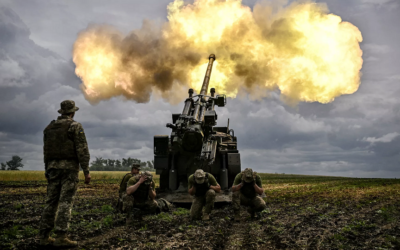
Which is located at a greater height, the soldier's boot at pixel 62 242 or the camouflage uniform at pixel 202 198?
the camouflage uniform at pixel 202 198

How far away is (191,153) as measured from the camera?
12.8m

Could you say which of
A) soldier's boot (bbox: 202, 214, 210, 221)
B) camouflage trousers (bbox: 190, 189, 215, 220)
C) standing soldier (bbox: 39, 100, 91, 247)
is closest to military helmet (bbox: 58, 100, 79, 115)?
standing soldier (bbox: 39, 100, 91, 247)

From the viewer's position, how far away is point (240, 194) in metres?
8.66

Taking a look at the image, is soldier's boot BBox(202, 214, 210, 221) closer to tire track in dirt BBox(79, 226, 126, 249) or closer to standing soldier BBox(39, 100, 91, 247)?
tire track in dirt BBox(79, 226, 126, 249)

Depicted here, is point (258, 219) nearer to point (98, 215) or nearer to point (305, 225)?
point (305, 225)

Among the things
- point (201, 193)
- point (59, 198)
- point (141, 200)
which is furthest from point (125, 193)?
point (59, 198)

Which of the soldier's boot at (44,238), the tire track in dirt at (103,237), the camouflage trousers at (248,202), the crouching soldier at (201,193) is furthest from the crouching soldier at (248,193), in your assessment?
the soldier's boot at (44,238)

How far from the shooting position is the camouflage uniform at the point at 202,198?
850 centimetres

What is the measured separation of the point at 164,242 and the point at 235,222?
2.81m

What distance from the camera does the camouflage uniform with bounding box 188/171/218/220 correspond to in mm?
8500

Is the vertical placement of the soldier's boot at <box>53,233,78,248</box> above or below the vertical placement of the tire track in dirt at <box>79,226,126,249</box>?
above

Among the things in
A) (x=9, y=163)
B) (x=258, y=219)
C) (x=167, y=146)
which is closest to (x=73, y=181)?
(x=258, y=219)

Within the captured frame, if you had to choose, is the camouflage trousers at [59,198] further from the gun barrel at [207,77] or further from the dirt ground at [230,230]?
the gun barrel at [207,77]

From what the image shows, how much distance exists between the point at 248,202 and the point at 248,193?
0.82 ft
